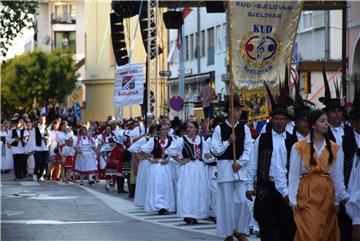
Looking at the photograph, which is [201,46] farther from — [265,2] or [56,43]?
[56,43]

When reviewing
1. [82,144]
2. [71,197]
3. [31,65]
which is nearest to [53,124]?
[82,144]

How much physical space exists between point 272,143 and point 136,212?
31.5 ft

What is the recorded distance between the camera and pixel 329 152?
1038cm

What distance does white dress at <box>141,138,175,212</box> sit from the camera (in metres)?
21.2

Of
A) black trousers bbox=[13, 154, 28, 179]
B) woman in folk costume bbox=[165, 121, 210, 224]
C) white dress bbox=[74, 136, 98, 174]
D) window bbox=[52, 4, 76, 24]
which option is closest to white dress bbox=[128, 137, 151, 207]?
woman in folk costume bbox=[165, 121, 210, 224]

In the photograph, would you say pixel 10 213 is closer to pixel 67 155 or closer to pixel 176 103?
pixel 176 103

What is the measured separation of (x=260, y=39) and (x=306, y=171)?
261 inches

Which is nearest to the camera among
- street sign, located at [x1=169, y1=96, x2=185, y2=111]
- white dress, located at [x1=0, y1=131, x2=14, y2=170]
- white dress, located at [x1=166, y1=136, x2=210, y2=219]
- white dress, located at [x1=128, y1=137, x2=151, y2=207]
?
white dress, located at [x1=166, y1=136, x2=210, y2=219]

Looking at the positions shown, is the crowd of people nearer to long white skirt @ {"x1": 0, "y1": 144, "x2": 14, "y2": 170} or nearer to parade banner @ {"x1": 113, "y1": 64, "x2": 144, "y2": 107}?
parade banner @ {"x1": 113, "y1": 64, "x2": 144, "y2": 107}

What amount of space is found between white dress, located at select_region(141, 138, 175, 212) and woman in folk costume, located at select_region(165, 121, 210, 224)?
176 centimetres

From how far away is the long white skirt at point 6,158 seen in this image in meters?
39.6

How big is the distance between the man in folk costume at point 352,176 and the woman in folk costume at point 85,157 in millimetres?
22359

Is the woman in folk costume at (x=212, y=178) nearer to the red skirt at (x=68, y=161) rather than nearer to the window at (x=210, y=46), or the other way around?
the red skirt at (x=68, y=161)

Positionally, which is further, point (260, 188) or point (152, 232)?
point (152, 232)
